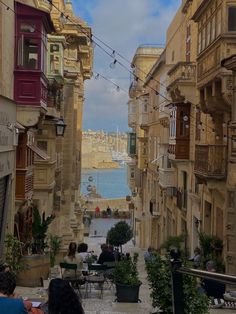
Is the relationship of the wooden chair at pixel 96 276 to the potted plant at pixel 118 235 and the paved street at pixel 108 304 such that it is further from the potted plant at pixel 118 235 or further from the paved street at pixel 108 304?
the potted plant at pixel 118 235

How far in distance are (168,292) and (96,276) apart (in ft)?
17.5

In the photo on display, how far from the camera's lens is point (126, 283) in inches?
507

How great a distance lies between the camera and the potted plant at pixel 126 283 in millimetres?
12852

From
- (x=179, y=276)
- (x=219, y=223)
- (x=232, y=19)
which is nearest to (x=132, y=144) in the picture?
(x=219, y=223)

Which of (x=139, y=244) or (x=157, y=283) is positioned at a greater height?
(x=157, y=283)

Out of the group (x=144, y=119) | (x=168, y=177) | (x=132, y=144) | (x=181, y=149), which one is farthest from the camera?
(x=132, y=144)

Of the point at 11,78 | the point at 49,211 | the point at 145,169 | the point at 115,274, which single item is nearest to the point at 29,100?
the point at 11,78

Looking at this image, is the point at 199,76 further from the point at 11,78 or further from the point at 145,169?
the point at 145,169

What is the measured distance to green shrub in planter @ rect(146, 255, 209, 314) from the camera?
8.46 meters

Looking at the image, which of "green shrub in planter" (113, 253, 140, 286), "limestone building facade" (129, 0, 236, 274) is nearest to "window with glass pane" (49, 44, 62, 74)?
"limestone building facade" (129, 0, 236, 274)

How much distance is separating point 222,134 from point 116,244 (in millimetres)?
15300

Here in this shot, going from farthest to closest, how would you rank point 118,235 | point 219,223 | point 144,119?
1. point 144,119
2. point 118,235
3. point 219,223

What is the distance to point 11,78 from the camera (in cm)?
1691

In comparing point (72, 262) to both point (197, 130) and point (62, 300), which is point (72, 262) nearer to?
point (62, 300)
